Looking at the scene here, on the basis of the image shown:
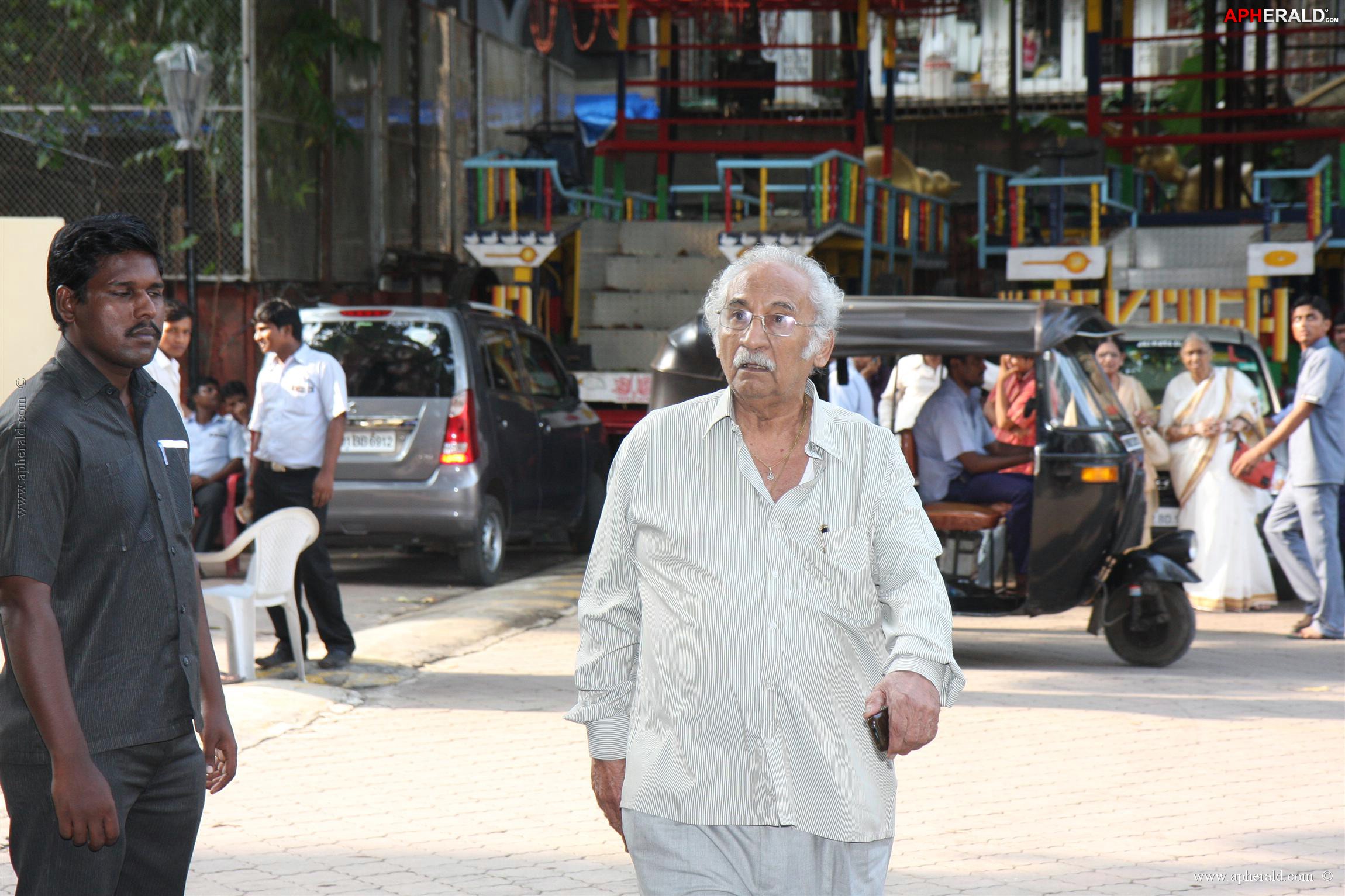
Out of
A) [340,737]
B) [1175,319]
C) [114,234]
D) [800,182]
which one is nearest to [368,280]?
[800,182]

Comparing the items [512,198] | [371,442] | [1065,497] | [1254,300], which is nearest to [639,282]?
[512,198]

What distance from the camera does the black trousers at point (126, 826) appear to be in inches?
119

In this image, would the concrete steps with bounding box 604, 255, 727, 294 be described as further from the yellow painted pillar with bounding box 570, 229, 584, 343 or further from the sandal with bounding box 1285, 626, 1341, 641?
the sandal with bounding box 1285, 626, 1341, 641

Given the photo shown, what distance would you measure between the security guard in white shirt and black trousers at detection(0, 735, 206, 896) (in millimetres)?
5440

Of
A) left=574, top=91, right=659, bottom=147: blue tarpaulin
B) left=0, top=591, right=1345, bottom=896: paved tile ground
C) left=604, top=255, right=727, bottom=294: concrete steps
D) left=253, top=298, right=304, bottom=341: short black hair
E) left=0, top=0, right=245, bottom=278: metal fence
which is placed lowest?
left=0, top=591, right=1345, bottom=896: paved tile ground

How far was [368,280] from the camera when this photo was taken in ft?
68.8

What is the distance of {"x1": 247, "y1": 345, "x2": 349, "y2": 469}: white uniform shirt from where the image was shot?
8695mm

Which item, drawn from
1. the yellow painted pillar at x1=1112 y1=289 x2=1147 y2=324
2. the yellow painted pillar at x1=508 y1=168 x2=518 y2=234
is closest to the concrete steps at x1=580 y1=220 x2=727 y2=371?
the yellow painted pillar at x1=508 y1=168 x2=518 y2=234

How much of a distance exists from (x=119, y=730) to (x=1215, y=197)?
77.1ft

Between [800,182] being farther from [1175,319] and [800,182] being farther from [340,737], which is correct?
[340,737]

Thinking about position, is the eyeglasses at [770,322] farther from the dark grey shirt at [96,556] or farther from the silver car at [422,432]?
the silver car at [422,432]

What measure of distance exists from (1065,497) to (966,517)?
587mm

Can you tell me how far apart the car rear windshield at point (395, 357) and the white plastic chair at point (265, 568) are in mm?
3548

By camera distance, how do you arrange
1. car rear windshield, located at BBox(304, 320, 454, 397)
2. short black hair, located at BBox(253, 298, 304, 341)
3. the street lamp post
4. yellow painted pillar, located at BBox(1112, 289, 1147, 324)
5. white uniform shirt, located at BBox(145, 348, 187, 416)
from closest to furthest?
1. white uniform shirt, located at BBox(145, 348, 187, 416)
2. short black hair, located at BBox(253, 298, 304, 341)
3. car rear windshield, located at BBox(304, 320, 454, 397)
4. the street lamp post
5. yellow painted pillar, located at BBox(1112, 289, 1147, 324)
